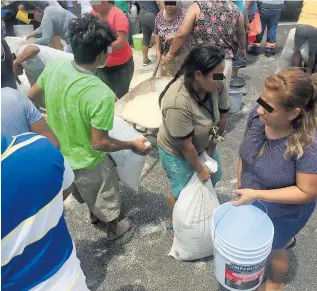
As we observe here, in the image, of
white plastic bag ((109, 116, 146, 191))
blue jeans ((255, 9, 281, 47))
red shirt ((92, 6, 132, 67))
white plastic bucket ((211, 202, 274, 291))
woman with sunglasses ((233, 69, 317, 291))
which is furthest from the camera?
blue jeans ((255, 9, 281, 47))

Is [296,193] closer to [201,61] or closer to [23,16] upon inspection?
[201,61]

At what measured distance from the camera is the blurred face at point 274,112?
5.32 feet

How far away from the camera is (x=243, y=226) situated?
191 cm

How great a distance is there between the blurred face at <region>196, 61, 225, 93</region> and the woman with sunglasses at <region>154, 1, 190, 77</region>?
1.75m

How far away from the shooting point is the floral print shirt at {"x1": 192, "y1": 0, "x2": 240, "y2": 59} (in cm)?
334

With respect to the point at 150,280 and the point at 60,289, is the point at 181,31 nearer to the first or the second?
the point at 150,280

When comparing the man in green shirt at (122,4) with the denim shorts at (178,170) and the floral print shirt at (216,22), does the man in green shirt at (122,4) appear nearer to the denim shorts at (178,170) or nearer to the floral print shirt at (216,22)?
the floral print shirt at (216,22)

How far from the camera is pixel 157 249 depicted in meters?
2.61

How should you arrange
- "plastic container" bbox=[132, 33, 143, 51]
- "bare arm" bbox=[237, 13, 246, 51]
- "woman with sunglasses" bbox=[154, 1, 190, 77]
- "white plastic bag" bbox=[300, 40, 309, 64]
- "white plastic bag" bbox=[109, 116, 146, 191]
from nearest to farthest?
"white plastic bag" bbox=[109, 116, 146, 191] < "white plastic bag" bbox=[300, 40, 309, 64] < "bare arm" bbox=[237, 13, 246, 51] < "woman with sunglasses" bbox=[154, 1, 190, 77] < "plastic container" bbox=[132, 33, 143, 51]

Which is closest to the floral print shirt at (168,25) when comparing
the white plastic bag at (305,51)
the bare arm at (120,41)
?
the bare arm at (120,41)

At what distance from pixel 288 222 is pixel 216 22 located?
2.21 m

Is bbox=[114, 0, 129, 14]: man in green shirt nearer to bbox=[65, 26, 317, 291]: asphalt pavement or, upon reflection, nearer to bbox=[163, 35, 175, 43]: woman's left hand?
bbox=[163, 35, 175, 43]: woman's left hand

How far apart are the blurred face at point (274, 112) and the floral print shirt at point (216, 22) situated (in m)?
1.91

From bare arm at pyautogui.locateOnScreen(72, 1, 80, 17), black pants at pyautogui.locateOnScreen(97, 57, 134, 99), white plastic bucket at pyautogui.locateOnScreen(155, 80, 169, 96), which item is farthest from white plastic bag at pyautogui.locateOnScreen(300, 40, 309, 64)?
bare arm at pyautogui.locateOnScreen(72, 1, 80, 17)
